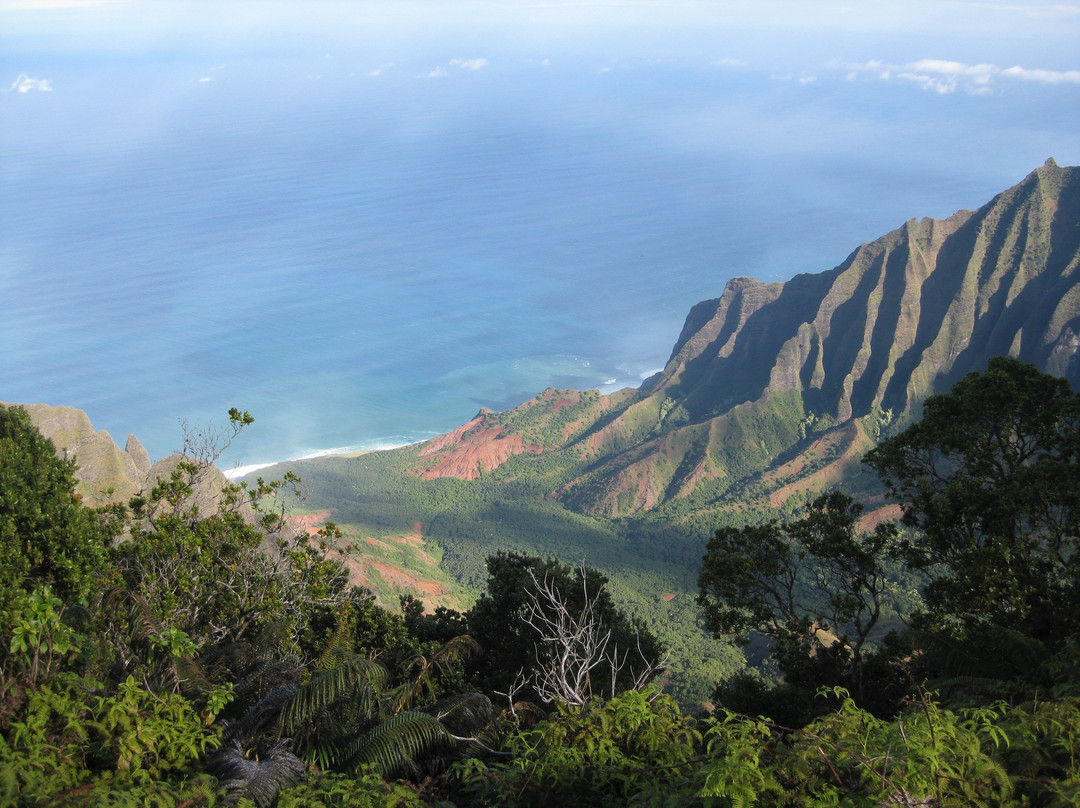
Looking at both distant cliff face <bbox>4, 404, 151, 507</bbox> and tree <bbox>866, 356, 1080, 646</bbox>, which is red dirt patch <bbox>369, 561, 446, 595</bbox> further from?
tree <bbox>866, 356, 1080, 646</bbox>

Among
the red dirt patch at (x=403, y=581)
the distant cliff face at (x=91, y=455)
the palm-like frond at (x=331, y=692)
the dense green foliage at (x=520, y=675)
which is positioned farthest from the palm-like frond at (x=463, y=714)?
the red dirt patch at (x=403, y=581)

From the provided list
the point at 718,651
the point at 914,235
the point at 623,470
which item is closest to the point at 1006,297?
the point at 914,235

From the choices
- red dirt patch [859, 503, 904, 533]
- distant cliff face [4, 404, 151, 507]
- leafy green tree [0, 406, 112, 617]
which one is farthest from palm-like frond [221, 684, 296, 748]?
red dirt patch [859, 503, 904, 533]

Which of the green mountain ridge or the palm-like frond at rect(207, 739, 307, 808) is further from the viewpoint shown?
the green mountain ridge

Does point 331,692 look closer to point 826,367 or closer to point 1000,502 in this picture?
point 1000,502

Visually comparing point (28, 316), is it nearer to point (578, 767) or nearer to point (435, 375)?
point (435, 375)
